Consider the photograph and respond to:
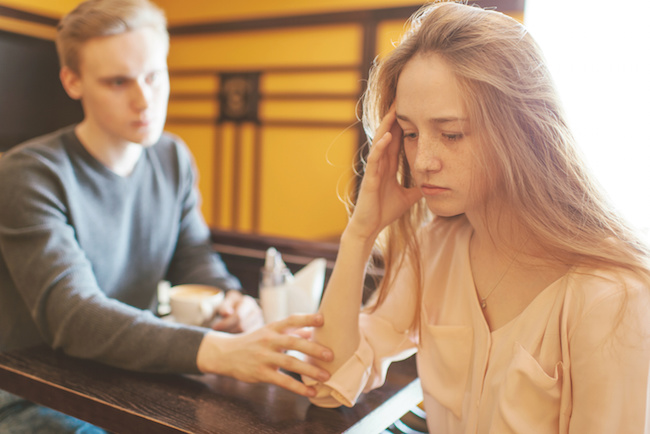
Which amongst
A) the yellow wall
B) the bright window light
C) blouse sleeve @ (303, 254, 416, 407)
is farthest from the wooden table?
the yellow wall

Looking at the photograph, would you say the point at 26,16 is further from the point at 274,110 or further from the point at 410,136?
the point at 410,136

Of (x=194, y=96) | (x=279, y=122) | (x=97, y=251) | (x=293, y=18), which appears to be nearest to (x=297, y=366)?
(x=97, y=251)

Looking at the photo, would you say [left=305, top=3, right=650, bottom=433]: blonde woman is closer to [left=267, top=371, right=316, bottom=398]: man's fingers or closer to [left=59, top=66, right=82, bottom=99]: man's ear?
[left=267, top=371, right=316, bottom=398]: man's fingers

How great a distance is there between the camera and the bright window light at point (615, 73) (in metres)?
1.75

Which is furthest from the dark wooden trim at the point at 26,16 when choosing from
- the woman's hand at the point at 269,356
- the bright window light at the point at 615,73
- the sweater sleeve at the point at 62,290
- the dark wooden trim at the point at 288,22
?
the woman's hand at the point at 269,356

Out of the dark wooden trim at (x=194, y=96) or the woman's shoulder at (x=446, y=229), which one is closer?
the woman's shoulder at (x=446, y=229)

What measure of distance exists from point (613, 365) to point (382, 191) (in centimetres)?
45

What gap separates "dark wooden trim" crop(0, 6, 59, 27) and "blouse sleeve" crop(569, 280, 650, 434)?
348cm

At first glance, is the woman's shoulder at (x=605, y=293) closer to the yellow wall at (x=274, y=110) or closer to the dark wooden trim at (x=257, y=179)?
the yellow wall at (x=274, y=110)

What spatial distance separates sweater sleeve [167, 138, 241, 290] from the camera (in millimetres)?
1573

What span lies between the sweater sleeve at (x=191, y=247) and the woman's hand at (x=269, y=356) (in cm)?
59

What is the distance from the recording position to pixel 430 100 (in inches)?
31.0

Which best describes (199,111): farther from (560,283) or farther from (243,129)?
(560,283)

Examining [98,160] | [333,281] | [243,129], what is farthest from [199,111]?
[333,281]
